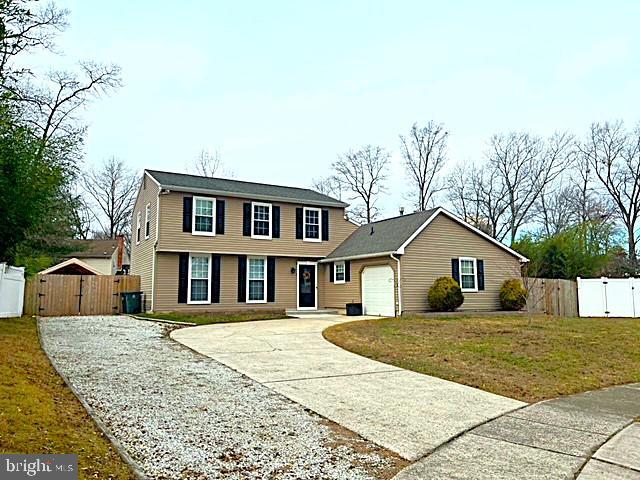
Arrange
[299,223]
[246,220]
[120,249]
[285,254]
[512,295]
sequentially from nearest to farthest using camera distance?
[512,295] → [246,220] → [285,254] → [299,223] → [120,249]

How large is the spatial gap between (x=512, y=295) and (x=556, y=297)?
8.76 feet

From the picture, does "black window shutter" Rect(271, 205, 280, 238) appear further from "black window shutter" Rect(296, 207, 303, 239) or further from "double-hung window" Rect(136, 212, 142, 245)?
"double-hung window" Rect(136, 212, 142, 245)

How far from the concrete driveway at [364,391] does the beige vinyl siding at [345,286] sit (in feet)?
24.7

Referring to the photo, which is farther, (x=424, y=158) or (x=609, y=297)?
(x=424, y=158)

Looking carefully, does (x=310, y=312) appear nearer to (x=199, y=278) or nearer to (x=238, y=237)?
(x=238, y=237)

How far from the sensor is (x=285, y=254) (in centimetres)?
2145

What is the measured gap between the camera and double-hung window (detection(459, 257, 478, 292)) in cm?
2006

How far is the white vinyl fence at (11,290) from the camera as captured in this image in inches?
518

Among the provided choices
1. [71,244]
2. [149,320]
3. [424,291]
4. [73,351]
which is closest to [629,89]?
[424,291]

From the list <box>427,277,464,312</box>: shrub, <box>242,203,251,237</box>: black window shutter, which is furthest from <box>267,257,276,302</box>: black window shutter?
<box>427,277,464,312</box>: shrub

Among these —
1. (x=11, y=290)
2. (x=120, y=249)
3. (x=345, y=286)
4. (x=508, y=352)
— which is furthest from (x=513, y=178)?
(x=11, y=290)

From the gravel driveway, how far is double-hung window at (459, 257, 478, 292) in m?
13.1

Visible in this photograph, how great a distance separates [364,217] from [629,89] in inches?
826


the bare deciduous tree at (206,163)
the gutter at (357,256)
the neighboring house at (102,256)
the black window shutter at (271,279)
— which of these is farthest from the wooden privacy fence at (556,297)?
the neighboring house at (102,256)
